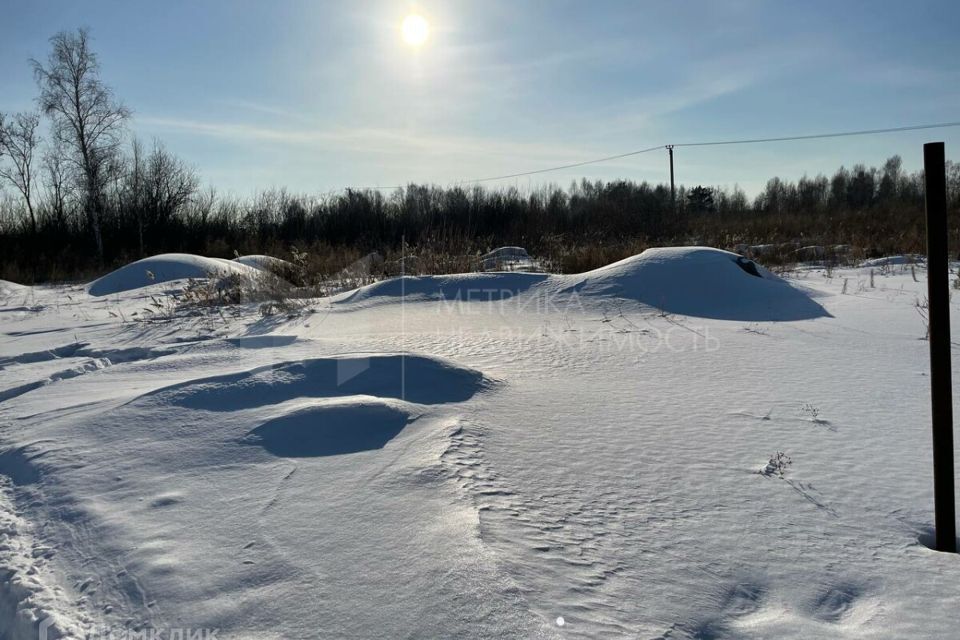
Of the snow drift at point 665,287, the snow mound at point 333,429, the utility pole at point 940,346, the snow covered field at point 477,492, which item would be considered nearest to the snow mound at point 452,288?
the snow drift at point 665,287

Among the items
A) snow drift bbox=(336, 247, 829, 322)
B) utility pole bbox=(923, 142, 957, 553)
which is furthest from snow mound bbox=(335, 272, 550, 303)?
utility pole bbox=(923, 142, 957, 553)

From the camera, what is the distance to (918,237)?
43.5 feet

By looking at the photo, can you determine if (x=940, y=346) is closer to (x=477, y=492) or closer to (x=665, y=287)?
(x=477, y=492)

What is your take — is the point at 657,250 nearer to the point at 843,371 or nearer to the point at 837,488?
the point at 843,371

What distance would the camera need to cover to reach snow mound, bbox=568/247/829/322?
598cm

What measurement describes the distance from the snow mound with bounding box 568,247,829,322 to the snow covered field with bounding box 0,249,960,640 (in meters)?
1.42

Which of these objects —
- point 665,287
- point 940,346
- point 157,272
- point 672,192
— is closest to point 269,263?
point 157,272

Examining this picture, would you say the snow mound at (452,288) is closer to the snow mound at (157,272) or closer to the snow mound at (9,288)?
the snow mound at (157,272)

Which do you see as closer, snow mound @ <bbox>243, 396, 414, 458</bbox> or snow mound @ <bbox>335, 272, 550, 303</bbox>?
snow mound @ <bbox>243, 396, 414, 458</bbox>

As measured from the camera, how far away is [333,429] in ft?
8.87

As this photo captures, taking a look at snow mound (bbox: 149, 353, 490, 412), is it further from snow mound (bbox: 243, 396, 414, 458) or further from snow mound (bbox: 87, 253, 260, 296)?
snow mound (bbox: 87, 253, 260, 296)

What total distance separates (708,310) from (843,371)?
2368 millimetres

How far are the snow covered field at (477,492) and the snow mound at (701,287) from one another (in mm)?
1424

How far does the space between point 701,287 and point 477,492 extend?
5.07m
